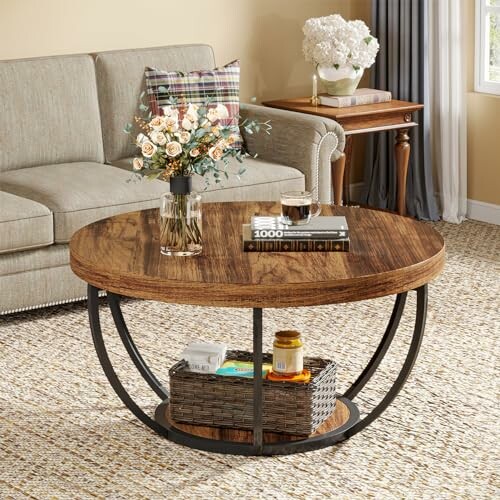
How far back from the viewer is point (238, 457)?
291 centimetres

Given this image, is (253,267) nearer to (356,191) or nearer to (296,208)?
(296,208)

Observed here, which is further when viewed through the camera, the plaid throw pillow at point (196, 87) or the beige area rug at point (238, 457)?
the plaid throw pillow at point (196, 87)

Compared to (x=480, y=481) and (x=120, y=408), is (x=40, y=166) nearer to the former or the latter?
(x=120, y=408)

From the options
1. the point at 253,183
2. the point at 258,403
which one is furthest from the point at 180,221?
the point at 253,183

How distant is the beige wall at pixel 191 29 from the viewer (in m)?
4.87

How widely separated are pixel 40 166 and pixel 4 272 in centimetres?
77

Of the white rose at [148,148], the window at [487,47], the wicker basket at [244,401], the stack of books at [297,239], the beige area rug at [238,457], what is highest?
the window at [487,47]

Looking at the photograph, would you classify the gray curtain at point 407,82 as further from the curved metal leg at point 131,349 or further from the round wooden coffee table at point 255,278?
the curved metal leg at point 131,349

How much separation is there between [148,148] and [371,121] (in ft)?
8.19

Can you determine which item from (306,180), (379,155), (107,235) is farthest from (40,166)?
(379,155)

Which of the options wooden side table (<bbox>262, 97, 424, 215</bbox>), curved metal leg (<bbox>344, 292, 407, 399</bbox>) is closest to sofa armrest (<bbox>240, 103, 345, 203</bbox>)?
wooden side table (<bbox>262, 97, 424, 215</bbox>)

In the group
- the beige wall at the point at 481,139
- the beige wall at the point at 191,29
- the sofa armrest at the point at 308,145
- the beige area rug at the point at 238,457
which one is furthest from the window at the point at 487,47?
the beige area rug at the point at 238,457

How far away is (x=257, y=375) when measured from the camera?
2789 millimetres

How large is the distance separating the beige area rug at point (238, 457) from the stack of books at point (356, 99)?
1.24 metres
